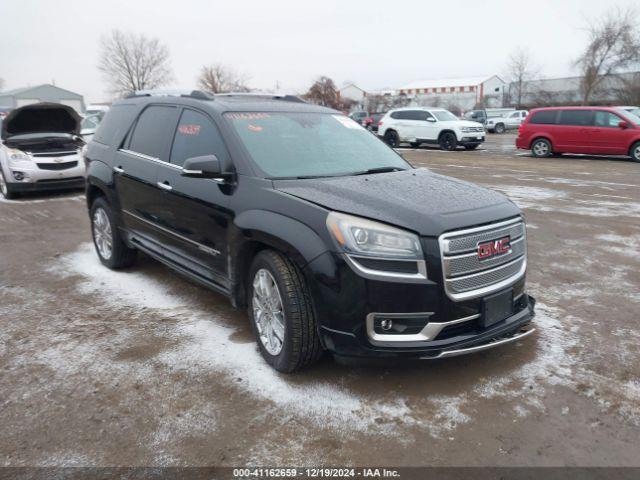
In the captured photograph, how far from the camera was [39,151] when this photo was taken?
9828mm

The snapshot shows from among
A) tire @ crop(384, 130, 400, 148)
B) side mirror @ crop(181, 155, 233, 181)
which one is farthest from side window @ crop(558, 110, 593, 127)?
side mirror @ crop(181, 155, 233, 181)

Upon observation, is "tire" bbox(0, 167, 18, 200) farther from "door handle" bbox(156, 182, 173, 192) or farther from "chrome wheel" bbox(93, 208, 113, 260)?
"door handle" bbox(156, 182, 173, 192)

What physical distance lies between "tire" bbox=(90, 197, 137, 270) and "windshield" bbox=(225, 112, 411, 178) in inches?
86.5

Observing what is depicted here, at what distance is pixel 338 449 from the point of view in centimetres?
258

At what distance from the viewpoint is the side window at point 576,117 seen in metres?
15.8

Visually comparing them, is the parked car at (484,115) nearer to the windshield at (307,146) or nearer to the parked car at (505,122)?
the parked car at (505,122)

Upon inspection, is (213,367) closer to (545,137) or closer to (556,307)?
(556,307)

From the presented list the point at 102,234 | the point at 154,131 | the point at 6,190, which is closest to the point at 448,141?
the point at 6,190

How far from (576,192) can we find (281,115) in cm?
810

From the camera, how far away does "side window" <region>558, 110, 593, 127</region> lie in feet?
51.8

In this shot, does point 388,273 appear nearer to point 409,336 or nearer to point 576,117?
point 409,336

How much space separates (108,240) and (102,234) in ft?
0.59

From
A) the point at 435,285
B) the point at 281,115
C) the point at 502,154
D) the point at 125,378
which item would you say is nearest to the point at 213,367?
the point at 125,378

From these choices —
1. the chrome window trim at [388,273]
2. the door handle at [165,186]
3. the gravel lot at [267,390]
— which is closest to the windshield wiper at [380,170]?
the chrome window trim at [388,273]
